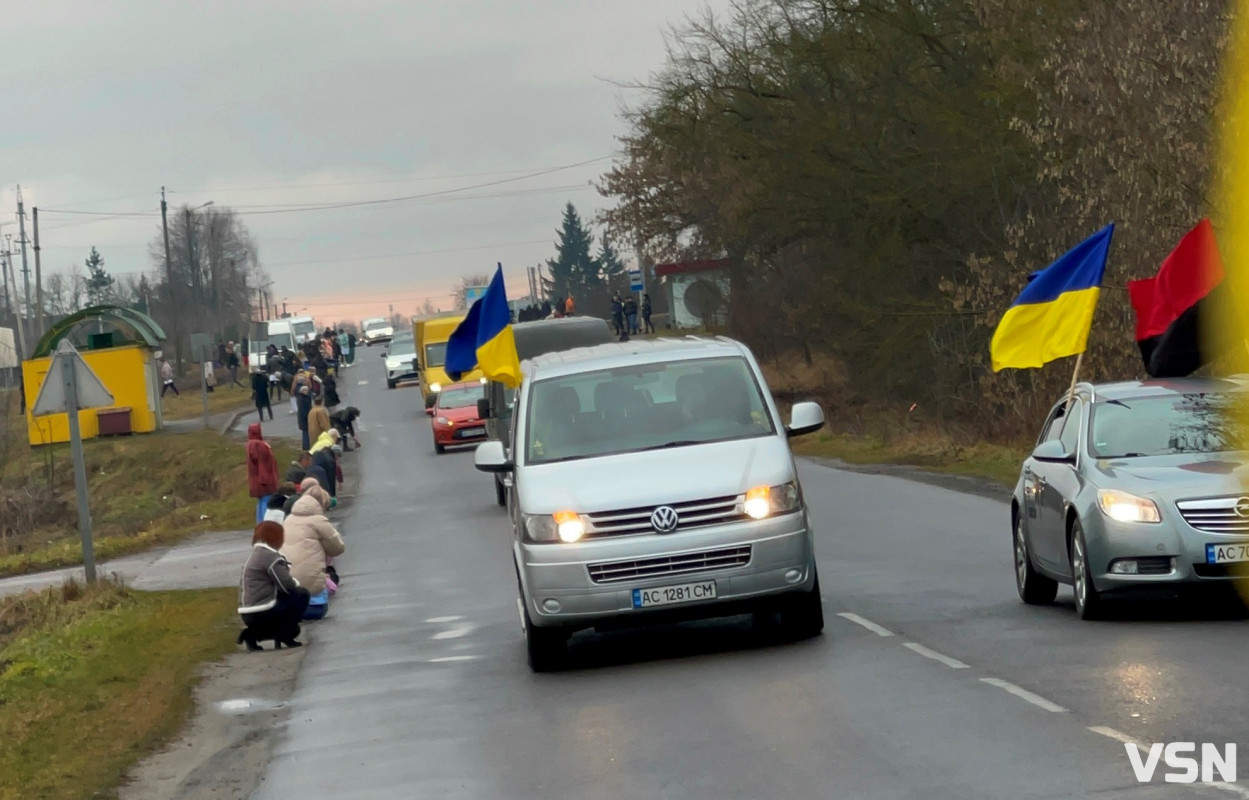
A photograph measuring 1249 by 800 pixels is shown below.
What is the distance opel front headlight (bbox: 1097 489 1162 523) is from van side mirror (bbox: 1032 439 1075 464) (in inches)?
28.9

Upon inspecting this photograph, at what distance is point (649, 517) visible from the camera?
11.5 m

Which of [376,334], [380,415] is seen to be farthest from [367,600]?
[376,334]

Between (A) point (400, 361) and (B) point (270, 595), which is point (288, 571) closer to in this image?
(B) point (270, 595)

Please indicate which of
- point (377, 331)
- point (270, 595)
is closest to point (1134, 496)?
point (270, 595)

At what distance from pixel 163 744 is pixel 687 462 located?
3681 millimetres

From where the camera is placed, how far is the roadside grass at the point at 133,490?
36.2 m

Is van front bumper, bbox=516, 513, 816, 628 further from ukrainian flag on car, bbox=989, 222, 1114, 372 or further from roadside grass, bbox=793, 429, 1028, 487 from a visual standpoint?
roadside grass, bbox=793, 429, 1028, 487

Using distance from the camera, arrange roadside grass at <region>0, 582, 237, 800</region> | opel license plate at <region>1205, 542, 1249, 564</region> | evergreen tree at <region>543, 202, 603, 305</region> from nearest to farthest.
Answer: roadside grass at <region>0, 582, 237, 800</region>, opel license plate at <region>1205, 542, 1249, 564</region>, evergreen tree at <region>543, 202, 603, 305</region>

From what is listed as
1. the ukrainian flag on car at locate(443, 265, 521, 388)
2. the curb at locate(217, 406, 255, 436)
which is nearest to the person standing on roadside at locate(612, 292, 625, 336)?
the curb at locate(217, 406, 255, 436)

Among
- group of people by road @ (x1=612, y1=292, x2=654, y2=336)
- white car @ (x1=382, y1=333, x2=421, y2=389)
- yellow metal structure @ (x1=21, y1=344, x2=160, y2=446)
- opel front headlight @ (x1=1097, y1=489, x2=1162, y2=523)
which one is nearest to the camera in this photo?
opel front headlight @ (x1=1097, y1=489, x2=1162, y2=523)

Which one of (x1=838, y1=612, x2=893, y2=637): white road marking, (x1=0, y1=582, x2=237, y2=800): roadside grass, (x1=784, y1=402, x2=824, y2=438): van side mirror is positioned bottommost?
(x1=0, y1=582, x2=237, y2=800): roadside grass

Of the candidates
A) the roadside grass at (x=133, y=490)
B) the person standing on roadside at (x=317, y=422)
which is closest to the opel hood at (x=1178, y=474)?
the roadside grass at (x=133, y=490)

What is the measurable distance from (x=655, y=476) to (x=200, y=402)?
210 ft

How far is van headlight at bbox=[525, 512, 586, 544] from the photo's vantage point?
37.8 feet
